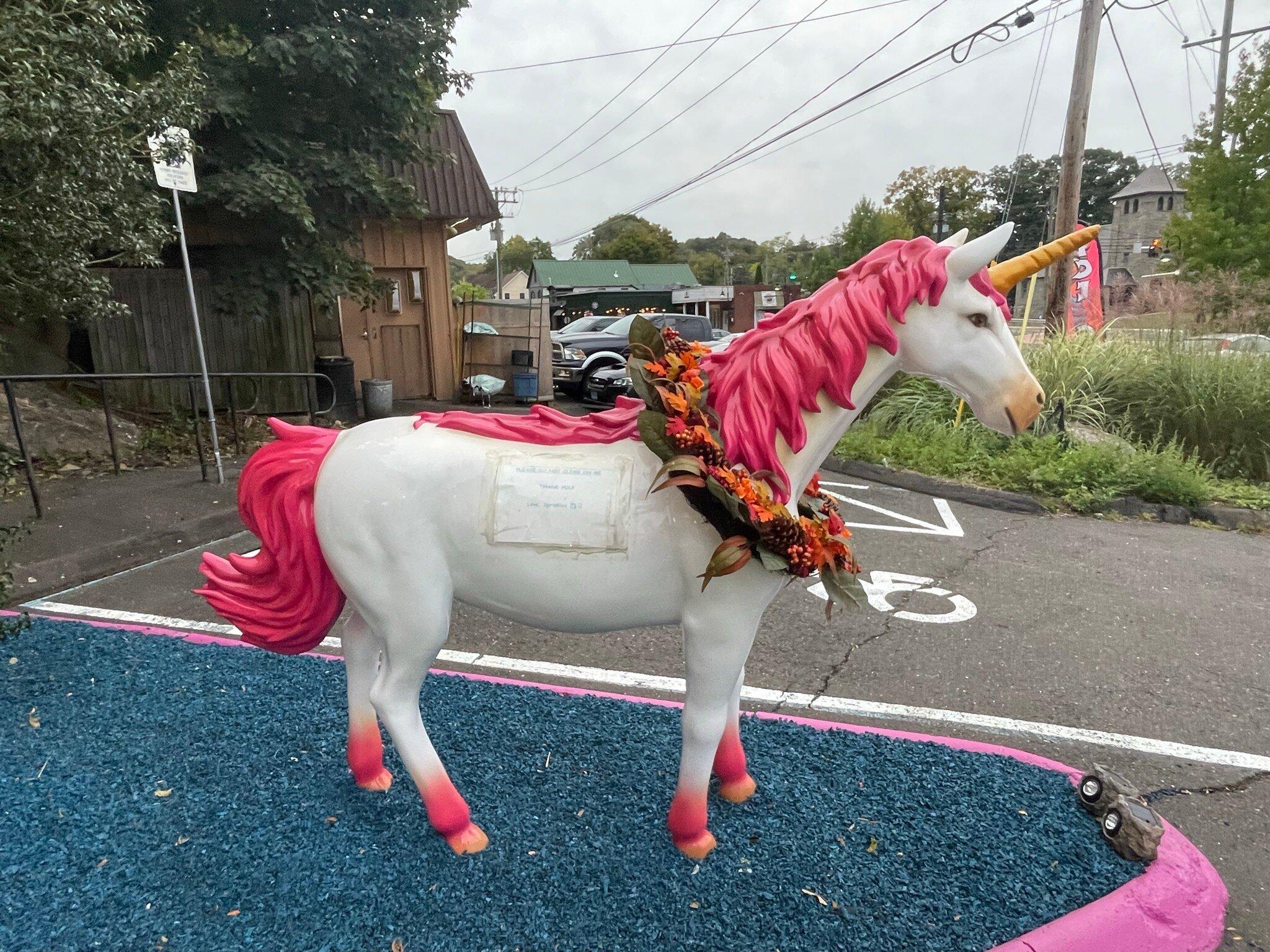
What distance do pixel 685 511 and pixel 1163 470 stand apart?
6.30 metres

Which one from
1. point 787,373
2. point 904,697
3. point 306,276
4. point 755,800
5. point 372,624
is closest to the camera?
point 787,373

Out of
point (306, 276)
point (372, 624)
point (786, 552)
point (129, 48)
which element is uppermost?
point (129, 48)

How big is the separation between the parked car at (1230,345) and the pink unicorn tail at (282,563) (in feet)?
29.6

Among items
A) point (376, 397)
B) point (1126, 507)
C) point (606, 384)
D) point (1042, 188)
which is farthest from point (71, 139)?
point (1042, 188)

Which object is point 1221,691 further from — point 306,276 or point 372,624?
point 306,276

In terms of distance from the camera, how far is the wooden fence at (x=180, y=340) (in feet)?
27.7

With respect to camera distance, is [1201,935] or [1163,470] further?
[1163,470]

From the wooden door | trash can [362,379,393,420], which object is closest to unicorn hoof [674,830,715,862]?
trash can [362,379,393,420]

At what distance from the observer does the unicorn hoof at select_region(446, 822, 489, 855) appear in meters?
2.04

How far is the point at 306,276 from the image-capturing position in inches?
292

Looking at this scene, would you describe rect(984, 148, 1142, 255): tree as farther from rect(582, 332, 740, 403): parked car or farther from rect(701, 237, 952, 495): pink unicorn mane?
rect(701, 237, 952, 495): pink unicorn mane

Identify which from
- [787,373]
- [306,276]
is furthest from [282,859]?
A: [306,276]

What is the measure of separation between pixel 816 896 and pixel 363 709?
4.56ft

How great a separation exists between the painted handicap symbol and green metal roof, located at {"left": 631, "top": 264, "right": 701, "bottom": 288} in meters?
45.0
